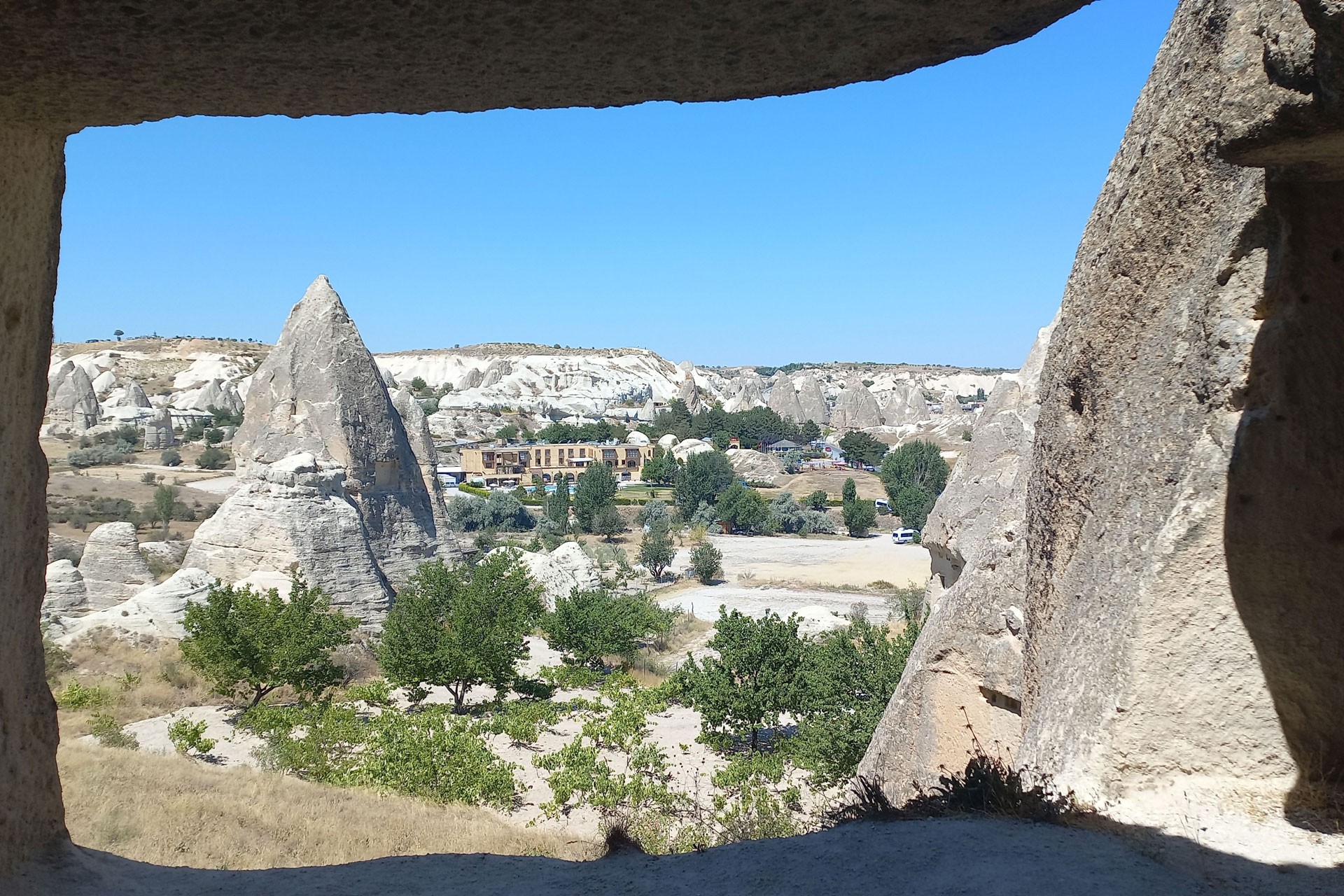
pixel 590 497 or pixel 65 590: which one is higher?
pixel 590 497

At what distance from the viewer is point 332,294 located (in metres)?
21.0

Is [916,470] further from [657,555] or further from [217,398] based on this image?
[217,398]

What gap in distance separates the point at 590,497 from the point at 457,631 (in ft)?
91.2

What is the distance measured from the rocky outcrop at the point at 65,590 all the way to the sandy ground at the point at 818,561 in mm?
19437

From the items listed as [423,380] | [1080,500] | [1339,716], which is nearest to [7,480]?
[1080,500]

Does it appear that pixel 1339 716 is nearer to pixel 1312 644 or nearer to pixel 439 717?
pixel 1312 644

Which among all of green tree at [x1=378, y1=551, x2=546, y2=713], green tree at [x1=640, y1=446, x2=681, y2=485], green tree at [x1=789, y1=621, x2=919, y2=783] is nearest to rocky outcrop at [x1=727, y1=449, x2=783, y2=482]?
green tree at [x1=640, y1=446, x2=681, y2=485]

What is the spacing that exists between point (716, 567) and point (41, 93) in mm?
29897

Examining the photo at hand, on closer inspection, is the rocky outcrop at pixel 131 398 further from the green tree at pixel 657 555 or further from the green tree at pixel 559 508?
the green tree at pixel 657 555

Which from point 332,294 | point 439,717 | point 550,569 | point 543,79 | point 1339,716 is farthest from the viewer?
point 550,569

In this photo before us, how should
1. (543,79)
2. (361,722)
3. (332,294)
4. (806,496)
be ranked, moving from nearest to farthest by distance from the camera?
(543,79) → (361,722) → (332,294) → (806,496)

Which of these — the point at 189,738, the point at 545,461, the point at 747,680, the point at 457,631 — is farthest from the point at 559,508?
the point at 189,738

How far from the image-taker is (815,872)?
3.26m

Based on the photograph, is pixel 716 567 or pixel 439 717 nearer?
pixel 439 717
